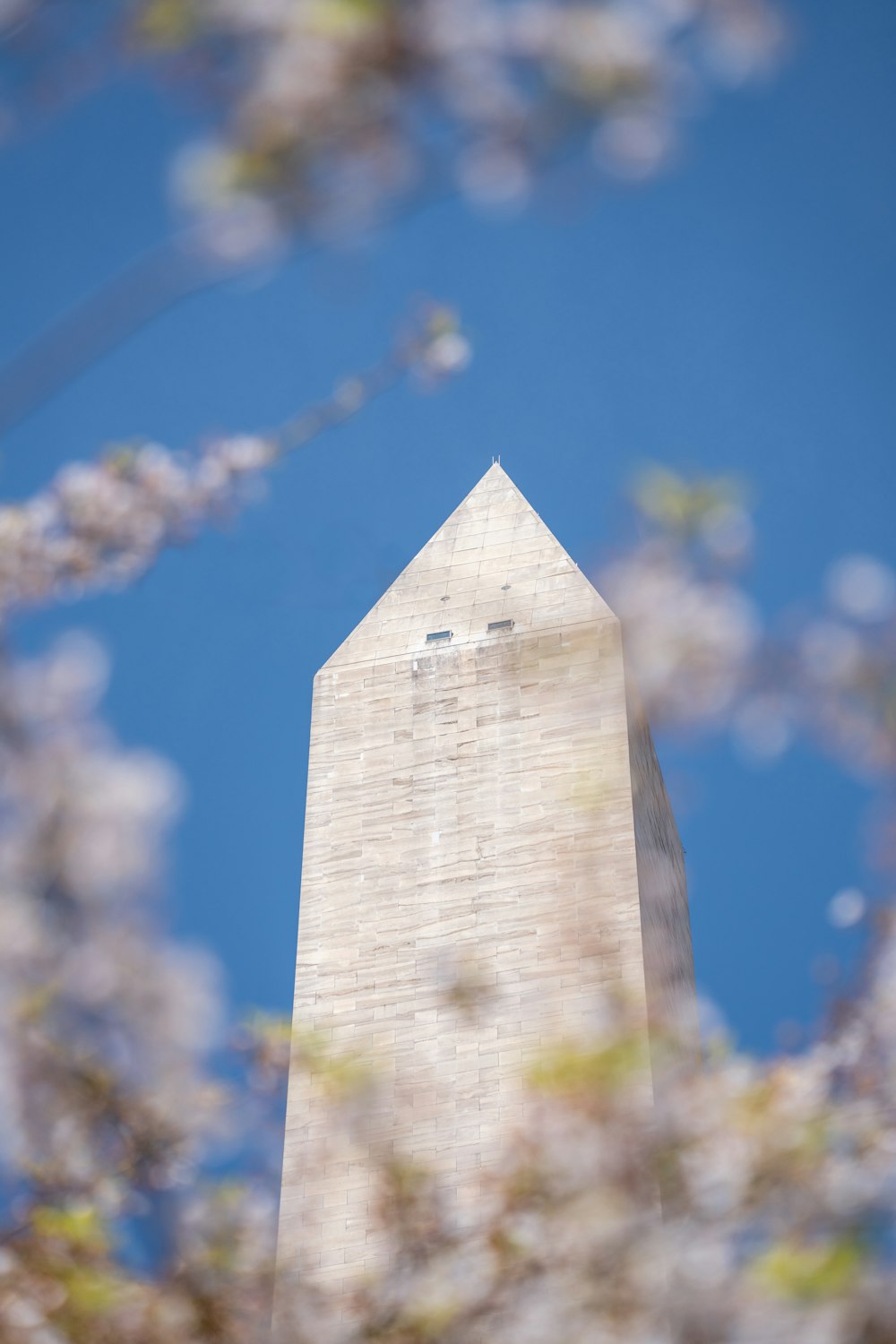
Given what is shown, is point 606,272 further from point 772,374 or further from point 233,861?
point 233,861

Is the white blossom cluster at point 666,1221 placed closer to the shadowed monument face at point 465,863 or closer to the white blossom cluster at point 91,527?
the white blossom cluster at point 91,527

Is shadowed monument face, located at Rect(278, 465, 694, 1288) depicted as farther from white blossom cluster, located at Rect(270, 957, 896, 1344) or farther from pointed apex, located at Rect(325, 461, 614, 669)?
white blossom cluster, located at Rect(270, 957, 896, 1344)

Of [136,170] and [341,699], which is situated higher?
[136,170]

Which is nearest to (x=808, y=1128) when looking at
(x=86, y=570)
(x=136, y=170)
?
(x=86, y=570)

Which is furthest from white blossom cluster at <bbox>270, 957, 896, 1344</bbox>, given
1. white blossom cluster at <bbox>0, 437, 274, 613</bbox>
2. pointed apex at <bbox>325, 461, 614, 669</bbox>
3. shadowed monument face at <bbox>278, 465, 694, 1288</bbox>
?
pointed apex at <bbox>325, 461, 614, 669</bbox>

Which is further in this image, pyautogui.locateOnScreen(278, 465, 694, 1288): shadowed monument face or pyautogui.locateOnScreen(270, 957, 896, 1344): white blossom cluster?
pyautogui.locateOnScreen(278, 465, 694, 1288): shadowed monument face

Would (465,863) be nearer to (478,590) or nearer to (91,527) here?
(478,590)

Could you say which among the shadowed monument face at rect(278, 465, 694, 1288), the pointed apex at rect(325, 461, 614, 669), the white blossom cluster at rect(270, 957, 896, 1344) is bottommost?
the white blossom cluster at rect(270, 957, 896, 1344)
